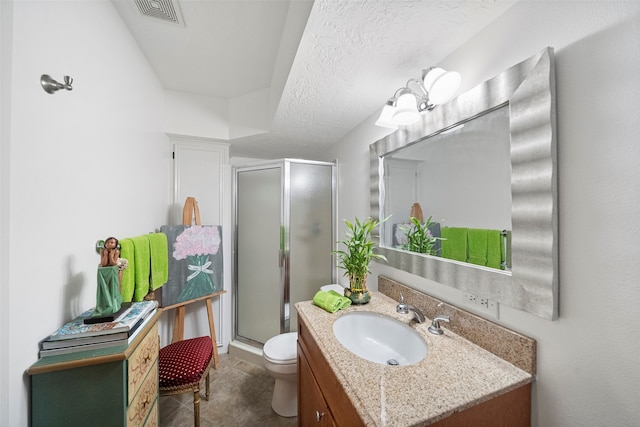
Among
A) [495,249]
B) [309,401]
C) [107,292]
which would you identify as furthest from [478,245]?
[107,292]

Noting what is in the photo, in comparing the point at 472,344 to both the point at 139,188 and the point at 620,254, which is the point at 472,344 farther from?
the point at 139,188

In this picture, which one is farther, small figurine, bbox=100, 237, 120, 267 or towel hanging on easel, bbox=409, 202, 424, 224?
towel hanging on easel, bbox=409, 202, 424, 224

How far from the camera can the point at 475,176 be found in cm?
96

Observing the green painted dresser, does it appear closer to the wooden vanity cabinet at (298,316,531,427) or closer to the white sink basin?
the wooden vanity cabinet at (298,316,531,427)

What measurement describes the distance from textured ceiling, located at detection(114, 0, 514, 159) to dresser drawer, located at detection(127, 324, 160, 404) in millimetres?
1460

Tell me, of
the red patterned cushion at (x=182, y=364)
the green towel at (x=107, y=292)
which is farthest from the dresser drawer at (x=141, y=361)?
the red patterned cushion at (x=182, y=364)

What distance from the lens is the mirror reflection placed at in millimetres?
849

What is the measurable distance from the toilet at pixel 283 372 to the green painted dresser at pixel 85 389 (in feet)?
2.57

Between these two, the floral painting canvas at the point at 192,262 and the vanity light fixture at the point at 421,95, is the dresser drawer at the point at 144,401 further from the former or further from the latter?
the vanity light fixture at the point at 421,95

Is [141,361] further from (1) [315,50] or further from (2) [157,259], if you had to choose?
(1) [315,50]

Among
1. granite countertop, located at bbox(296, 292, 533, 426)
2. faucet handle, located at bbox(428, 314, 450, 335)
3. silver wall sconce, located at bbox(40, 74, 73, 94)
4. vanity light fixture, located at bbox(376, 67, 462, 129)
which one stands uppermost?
vanity light fixture, located at bbox(376, 67, 462, 129)

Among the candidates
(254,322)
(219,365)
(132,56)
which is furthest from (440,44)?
(219,365)

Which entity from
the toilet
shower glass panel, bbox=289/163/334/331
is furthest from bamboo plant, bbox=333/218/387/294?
shower glass panel, bbox=289/163/334/331

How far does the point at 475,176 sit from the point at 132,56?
2072 mm
